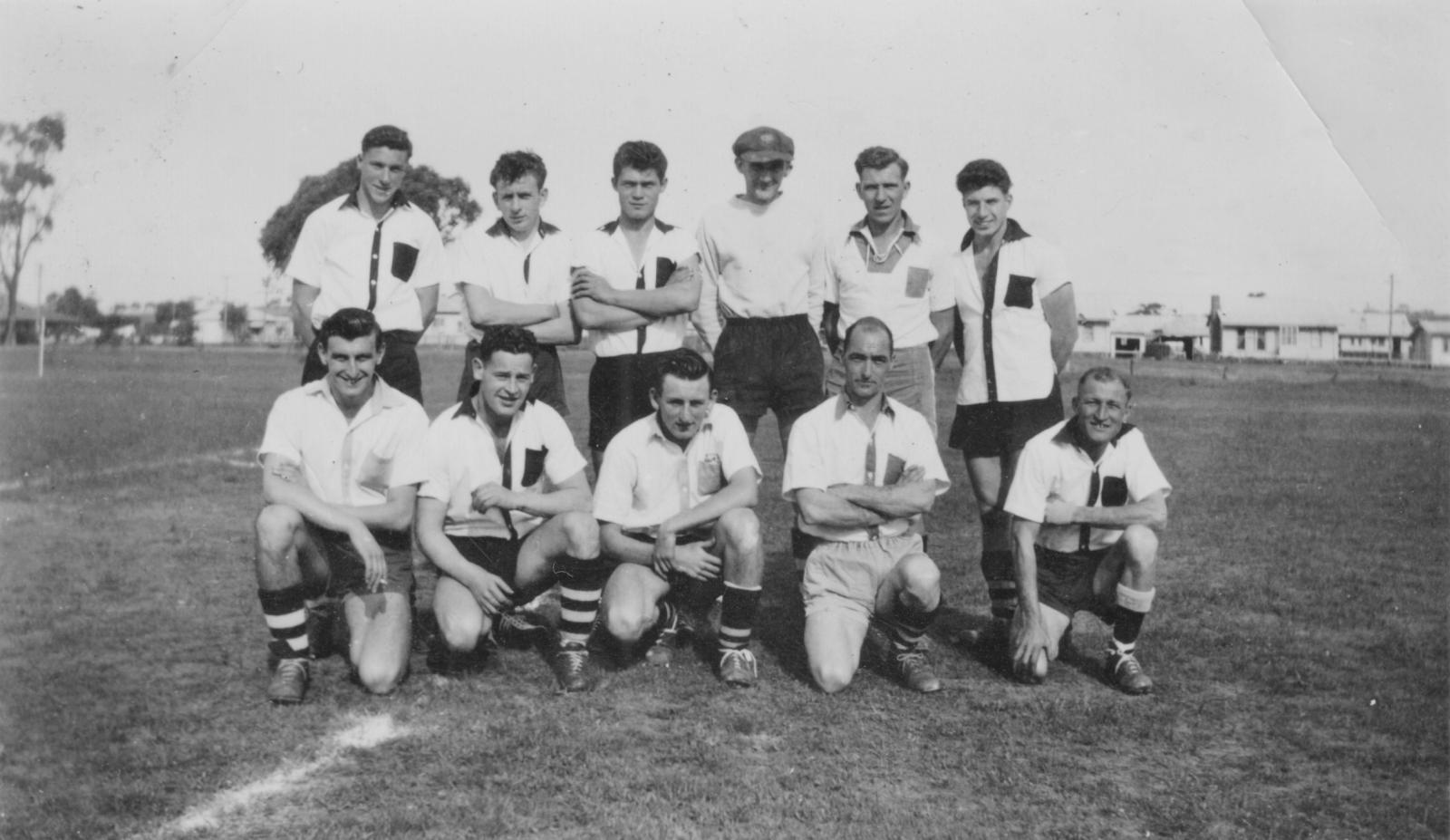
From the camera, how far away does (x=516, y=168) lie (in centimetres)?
533

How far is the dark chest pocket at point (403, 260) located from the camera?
17.3 feet

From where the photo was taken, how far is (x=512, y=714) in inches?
157

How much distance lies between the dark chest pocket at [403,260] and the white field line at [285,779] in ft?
7.36

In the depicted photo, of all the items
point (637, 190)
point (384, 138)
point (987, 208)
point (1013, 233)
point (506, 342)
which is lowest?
point (506, 342)

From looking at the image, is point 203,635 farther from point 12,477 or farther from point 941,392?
point 941,392

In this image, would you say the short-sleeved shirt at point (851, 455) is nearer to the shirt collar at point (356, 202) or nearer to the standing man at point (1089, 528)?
the standing man at point (1089, 528)

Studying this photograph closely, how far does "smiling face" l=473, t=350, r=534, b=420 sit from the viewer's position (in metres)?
4.43

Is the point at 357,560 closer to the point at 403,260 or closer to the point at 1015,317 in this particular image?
the point at 403,260

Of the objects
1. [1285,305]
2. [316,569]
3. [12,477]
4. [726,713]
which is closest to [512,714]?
[726,713]

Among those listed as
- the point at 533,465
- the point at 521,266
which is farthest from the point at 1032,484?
the point at 521,266

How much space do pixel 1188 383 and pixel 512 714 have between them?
27557 millimetres

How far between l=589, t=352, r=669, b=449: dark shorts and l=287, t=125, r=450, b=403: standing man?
0.88m

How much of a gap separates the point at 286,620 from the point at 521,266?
204 centimetres

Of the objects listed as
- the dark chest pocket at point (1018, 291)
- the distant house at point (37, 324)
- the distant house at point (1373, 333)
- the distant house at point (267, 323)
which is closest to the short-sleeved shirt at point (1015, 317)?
the dark chest pocket at point (1018, 291)
